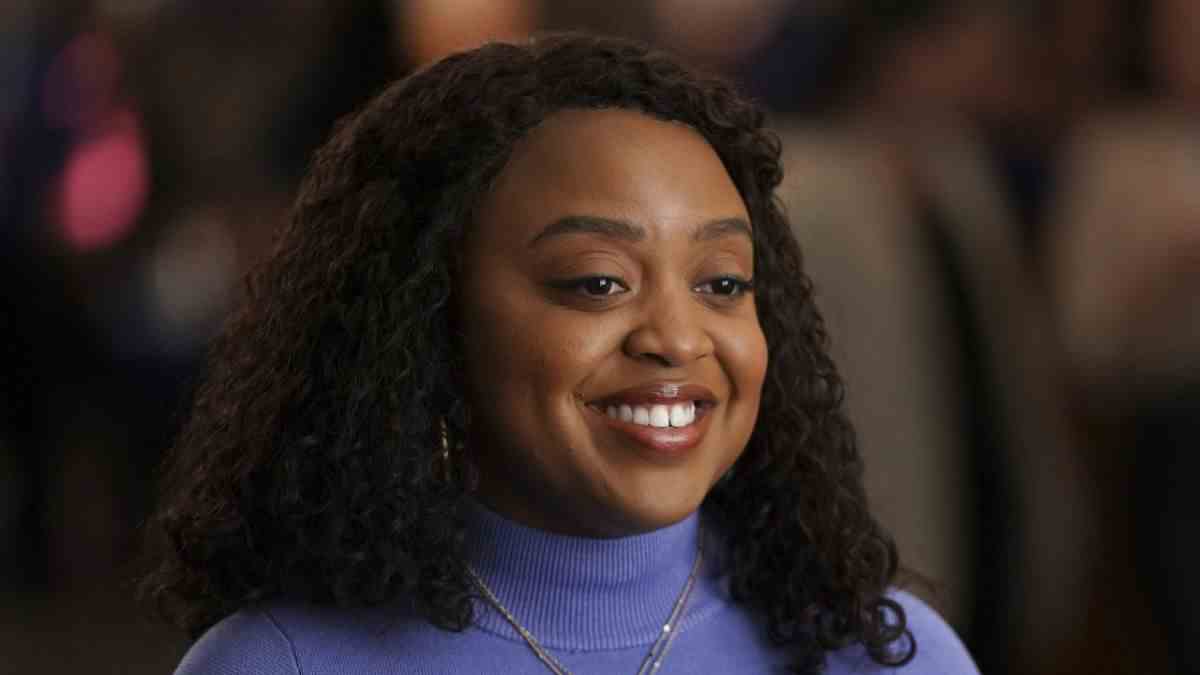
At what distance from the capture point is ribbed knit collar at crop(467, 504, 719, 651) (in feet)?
→ 4.65

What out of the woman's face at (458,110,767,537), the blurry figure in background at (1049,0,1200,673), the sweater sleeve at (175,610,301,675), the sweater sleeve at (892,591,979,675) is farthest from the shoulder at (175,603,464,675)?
the blurry figure in background at (1049,0,1200,673)

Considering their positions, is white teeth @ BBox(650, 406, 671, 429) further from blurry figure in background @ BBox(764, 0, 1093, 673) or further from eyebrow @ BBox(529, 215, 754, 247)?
blurry figure in background @ BBox(764, 0, 1093, 673)

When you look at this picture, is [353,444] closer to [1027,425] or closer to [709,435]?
[709,435]

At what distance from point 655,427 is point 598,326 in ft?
0.24

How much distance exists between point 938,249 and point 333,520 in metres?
1.29

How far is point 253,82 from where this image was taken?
3.47 m

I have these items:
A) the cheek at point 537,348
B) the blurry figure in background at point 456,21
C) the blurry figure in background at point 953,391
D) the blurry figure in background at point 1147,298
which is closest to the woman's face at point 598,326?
the cheek at point 537,348

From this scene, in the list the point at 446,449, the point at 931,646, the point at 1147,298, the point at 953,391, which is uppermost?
the point at 446,449

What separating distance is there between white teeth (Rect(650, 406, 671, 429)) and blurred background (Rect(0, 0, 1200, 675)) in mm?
1070

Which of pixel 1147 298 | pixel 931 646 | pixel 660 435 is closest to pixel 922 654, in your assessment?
pixel 931 646

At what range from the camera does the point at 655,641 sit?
1.46m

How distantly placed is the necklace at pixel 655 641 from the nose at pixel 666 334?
0.20 m

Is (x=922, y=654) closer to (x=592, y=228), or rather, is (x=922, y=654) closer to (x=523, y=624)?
(x=523, y=624)

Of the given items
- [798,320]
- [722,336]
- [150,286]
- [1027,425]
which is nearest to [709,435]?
[722,336]
